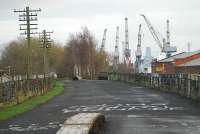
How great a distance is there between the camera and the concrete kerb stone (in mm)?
13344

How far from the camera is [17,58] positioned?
99938mm

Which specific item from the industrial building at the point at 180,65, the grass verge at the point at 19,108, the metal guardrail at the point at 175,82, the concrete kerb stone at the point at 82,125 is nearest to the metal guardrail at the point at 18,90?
the grass verge at the point at 19,108

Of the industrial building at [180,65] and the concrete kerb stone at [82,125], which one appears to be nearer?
the concrete kerb stone at [82,125]

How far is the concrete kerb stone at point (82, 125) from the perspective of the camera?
1334 centimetres

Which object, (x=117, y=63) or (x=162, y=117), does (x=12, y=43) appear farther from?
(x=162, y=117)

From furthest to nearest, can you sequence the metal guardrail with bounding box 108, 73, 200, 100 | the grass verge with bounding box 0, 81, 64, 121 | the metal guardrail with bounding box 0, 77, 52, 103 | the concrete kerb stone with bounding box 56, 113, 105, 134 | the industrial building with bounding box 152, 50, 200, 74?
the industrial building with bounding box 152, 50, 200, 74 → the metal guardrail with bounding box 108, 73, 200, 100 → the metal guardrail with bounding box 0, 77, 52, 103 → the grass verge with bounding box 0, 81, 64, 121 → the concrete kerb stone with bounding box 56, 113, 105, 134

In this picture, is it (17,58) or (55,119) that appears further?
(17,58)

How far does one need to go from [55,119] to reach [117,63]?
14162 cm

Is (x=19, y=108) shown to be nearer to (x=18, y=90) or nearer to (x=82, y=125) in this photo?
(x=18, y=90)

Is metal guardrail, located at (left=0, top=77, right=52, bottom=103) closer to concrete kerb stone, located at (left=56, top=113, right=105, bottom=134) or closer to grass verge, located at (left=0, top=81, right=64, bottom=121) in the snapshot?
grass verge, located at (left=0, top=81, right=64, bottom=121)

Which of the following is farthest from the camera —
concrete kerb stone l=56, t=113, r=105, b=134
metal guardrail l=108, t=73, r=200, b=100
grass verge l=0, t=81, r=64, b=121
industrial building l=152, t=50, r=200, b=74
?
industrial building l=152, t=50, r=200, b=74

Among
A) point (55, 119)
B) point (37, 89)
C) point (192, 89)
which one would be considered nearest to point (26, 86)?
point (37, 89)

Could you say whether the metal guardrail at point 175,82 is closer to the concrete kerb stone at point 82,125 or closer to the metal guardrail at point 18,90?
the metal guardrail at point 18,90

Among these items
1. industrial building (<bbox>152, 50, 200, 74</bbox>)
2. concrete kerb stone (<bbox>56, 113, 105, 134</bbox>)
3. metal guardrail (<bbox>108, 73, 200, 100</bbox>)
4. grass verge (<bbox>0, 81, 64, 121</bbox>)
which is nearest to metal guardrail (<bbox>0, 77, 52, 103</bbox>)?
grass verge (<bbox>0, 81, 64, 121</bbox>)
